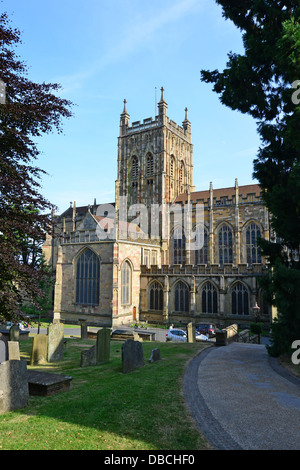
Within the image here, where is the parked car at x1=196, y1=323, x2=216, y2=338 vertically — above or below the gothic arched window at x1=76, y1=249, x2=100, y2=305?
below

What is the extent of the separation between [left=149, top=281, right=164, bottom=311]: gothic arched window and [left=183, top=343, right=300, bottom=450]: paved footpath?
20.2m

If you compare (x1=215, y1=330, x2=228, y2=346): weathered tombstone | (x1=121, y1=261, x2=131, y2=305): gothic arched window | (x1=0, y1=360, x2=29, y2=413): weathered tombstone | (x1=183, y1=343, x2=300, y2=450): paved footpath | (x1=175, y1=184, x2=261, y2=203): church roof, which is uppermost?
(x1=175, y1=184, x2=261, y2=203): church roof

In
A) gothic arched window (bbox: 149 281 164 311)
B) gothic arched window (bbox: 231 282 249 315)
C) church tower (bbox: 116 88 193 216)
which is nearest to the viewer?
gothic arched window (bbox: 231 282 249 315)

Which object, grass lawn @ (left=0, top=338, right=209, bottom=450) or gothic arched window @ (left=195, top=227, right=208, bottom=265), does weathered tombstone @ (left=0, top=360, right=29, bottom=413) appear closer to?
grass lawn @ (left=0, top=338, right=209, bottom=450)

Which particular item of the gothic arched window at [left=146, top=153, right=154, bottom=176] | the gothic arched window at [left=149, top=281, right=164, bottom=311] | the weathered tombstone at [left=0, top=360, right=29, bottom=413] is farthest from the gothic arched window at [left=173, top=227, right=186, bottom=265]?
the weathered tombstone at [left=0, top=360, right=29, bottom=413]

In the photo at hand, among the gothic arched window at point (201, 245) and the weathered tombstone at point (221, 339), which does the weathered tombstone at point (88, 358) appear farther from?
the gothic arched window at point (201, 245)

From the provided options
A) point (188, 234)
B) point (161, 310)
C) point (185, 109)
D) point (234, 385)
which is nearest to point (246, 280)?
point (161, 310)

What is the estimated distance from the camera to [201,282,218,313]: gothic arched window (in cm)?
2903

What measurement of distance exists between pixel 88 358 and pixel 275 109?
12.0 m

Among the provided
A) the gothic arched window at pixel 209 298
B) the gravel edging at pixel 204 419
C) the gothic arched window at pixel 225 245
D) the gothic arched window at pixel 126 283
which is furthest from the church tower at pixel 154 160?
the gravel edging at pixel 204 419

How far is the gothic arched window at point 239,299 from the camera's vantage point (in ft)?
90.3

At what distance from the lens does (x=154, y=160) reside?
43.9m

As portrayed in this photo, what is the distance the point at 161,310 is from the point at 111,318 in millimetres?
5289
